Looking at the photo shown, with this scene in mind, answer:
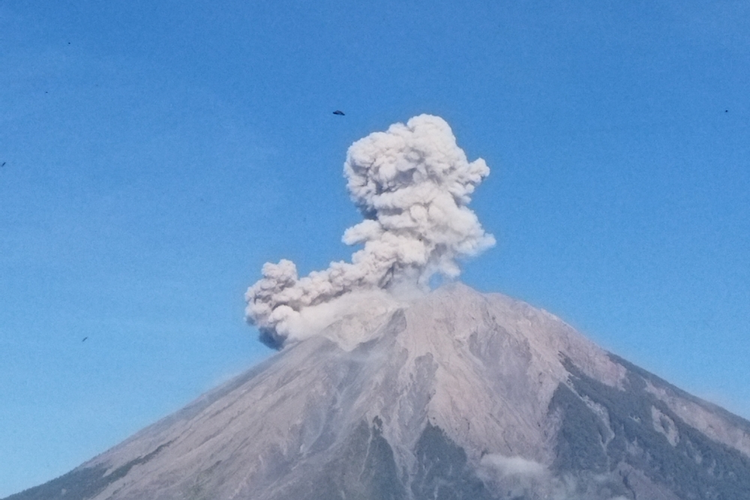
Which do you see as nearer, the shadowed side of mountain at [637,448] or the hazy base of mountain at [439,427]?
the hazy base of mountain at [439,427]

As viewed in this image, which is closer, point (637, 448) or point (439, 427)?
point (439, 427)

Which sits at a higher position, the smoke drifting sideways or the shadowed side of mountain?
the smoke drifting sideways

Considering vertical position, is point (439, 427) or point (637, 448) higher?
point (439, 427)

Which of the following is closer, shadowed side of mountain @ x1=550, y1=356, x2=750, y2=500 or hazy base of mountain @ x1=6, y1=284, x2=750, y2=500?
hazy base of mountain @ x1=6, y1=284, x2=750, y2=500

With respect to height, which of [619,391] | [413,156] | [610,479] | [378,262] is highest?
[413,156]

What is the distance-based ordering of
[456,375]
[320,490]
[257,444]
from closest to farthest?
A: [320,490]
[257,444]
[456,375]

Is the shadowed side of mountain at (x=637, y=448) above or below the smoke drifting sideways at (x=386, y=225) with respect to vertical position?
below

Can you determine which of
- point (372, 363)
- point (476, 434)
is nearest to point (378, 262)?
point (372, 363)

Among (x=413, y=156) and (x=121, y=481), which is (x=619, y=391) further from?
(x=121, y=481)
